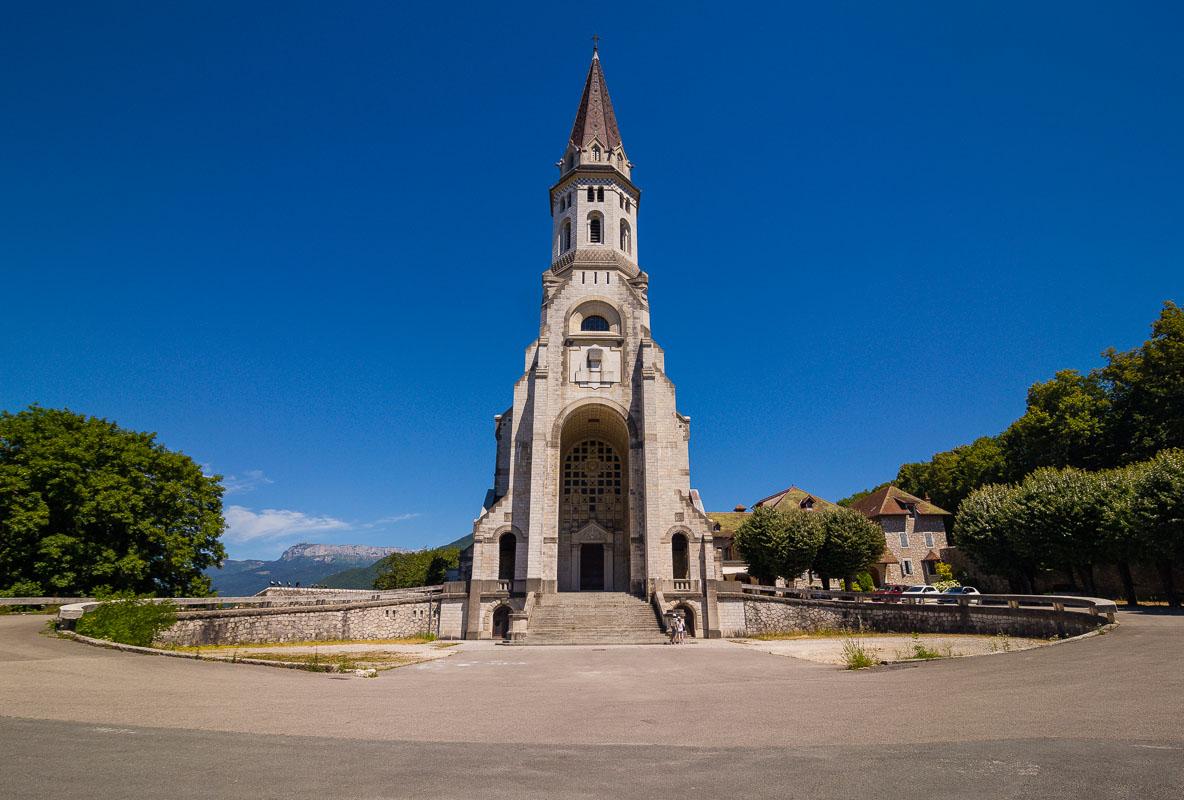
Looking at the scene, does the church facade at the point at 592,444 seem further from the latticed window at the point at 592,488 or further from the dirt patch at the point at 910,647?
the dirt patch at the point at 910,647

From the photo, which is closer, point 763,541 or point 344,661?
point 344,661

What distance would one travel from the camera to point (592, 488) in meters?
42.8

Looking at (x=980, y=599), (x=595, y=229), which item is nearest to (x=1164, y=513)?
(x=980, y=599)

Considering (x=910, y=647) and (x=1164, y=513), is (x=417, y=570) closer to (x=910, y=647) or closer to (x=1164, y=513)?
(x=910, y=647)

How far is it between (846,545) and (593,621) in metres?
18.9

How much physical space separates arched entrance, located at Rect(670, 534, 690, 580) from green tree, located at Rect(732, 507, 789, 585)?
6045 millimetres

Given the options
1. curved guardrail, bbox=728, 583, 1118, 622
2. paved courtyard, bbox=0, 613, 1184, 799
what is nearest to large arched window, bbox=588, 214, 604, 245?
curved guardrail, bbox=728, 583, 1118, 622

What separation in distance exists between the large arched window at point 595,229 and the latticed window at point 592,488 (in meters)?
14.0

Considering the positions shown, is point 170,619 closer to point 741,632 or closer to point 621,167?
point 741,632

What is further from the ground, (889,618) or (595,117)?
(595,117)

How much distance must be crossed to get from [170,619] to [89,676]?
9312mm

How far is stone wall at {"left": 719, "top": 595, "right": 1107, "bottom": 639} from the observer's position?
832 inches

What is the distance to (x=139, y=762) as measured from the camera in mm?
6012

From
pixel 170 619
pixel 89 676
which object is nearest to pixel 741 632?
pixel 170 619
